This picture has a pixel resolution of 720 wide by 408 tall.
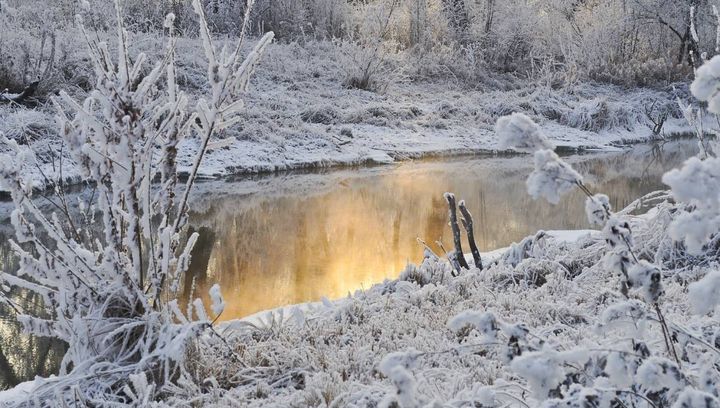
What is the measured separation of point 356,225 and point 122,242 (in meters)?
5.34

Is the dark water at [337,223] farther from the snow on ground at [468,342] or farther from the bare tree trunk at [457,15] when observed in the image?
the bare tree trunk at [457,15]

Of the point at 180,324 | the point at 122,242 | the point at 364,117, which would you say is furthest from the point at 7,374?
the point at 364,117

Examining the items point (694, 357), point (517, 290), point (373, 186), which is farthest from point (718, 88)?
point (373, 186)

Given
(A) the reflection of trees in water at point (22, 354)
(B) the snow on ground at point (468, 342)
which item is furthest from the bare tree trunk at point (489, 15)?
(A) the reflection of trees in water at point (22, 354)

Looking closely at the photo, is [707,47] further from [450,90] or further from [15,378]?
[15,378]

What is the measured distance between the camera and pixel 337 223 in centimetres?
813

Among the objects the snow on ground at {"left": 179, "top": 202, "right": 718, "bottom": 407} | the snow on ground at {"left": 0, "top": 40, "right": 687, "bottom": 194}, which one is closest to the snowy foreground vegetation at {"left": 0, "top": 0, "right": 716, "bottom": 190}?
the snow on ground at {"left": 0, "top": 40, "right": 687, "bottom": 194}

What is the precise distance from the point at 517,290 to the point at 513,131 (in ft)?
8.86

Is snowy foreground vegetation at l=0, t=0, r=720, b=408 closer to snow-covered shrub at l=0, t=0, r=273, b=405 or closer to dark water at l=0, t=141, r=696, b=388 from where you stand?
snow-covered shrub at l=0, t=0, r=273, b=405

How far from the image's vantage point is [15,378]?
13.0 ft

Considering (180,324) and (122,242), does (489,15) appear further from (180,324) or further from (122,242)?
(180,324)

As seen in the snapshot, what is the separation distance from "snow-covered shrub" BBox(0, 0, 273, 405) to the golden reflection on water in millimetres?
2325

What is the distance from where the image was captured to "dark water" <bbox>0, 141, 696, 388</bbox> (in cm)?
570

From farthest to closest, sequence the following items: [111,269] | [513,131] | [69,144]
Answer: [111,269]
[69,144]
[513,131]
